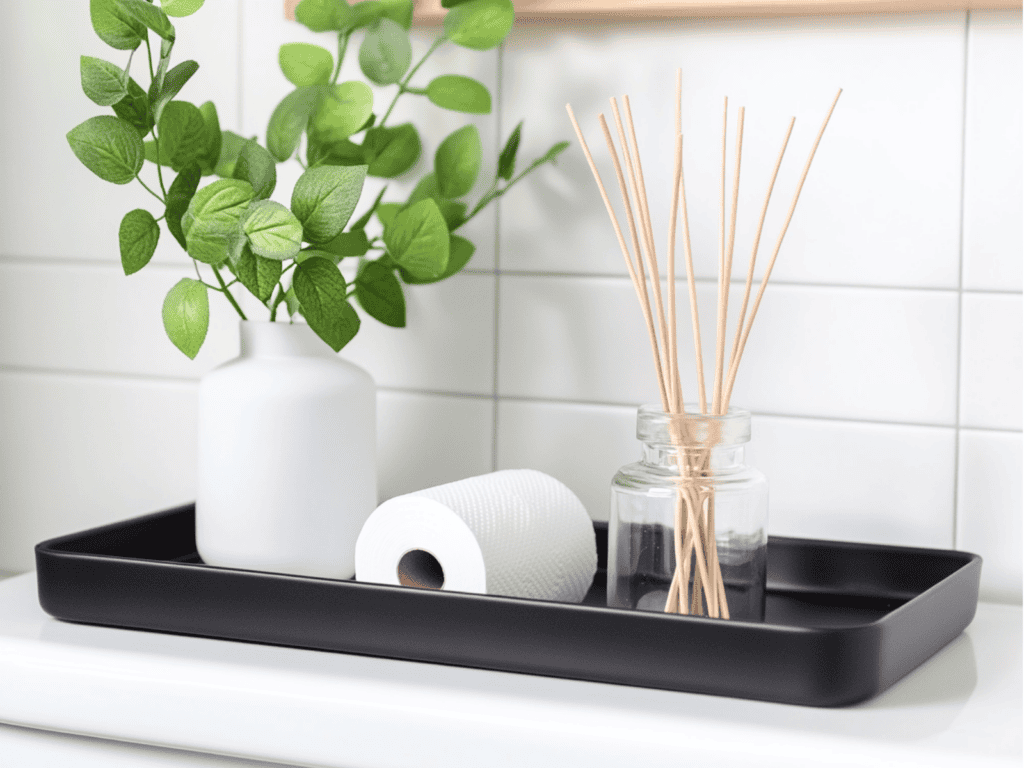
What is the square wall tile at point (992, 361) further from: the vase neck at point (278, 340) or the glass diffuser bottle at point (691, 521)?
the vase neck at point (278, 340)

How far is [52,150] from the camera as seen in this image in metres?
1.11

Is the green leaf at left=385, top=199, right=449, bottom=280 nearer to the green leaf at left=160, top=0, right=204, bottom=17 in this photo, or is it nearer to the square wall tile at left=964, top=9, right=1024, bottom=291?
the green leaf at left=160, top=0, right=204, bottom=17

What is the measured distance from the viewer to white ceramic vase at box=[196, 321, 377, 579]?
804mm

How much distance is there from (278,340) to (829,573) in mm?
432

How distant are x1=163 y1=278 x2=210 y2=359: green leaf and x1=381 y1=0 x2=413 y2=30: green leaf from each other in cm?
29

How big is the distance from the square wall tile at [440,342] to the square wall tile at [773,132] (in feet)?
0.20

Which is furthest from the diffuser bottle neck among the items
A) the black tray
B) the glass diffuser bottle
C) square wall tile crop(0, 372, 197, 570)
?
square wall tile crop(0, 372, 197, 570)

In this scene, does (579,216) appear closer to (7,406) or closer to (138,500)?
(138,500)

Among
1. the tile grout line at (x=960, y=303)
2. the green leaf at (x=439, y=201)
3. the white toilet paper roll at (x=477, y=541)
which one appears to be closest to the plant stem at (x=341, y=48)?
the green leaf at (x=439, y=201)

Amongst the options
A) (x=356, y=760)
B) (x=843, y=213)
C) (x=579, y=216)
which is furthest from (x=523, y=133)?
(x=356, y=760)

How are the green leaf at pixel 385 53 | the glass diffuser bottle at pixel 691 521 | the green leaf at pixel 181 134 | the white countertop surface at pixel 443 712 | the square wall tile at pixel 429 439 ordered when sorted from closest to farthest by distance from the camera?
the white countertop surface at pixel 443 712, the glass diffuser bottle at pixel 691 521, the green leaf at pixel 181 134, the green leaf at pixel 385 53, the square wall tile at pixel 429 439

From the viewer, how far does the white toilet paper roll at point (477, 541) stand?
710 millimetres

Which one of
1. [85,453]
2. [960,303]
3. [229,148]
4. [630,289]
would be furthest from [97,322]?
[960,303]

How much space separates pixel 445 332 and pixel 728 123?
29 cm
